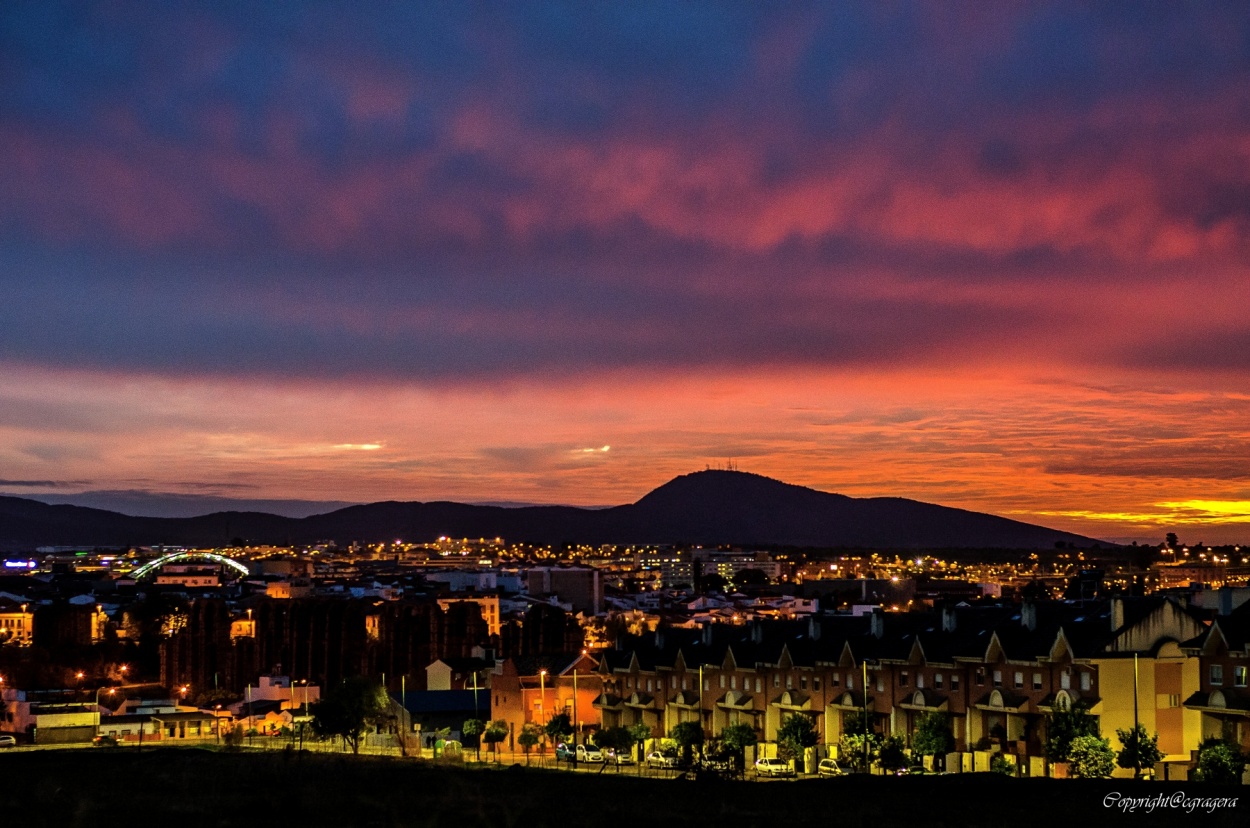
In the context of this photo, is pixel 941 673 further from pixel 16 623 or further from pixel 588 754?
pixel 16 623

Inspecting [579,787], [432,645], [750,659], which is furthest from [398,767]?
[432,645]

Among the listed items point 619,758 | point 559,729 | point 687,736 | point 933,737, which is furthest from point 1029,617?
point 559,729

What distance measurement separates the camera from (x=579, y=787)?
150ft

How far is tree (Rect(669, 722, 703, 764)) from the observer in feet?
252

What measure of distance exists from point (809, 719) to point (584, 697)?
22255mm

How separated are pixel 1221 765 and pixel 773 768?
20.2m

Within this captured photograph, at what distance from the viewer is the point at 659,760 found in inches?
3017

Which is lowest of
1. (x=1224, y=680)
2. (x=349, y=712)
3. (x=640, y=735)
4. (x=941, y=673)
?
(x=640, y=735)

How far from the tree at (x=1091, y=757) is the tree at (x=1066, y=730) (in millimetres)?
701

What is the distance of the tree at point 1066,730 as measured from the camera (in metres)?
59.8

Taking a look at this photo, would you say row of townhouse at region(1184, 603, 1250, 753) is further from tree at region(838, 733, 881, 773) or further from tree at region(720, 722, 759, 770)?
tree at region(720, 722, 759, 770)

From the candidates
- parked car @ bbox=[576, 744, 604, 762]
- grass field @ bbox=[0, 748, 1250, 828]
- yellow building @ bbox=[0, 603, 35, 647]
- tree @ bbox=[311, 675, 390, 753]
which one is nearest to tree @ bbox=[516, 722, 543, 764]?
parked car @ bbox=[576, 744, 604, 762]

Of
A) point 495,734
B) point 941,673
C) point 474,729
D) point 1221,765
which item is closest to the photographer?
point 1221,765

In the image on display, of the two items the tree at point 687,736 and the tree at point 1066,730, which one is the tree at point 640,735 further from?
the tree at point 1066,730
